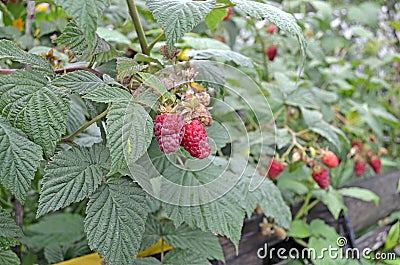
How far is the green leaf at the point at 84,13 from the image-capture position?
50 cm

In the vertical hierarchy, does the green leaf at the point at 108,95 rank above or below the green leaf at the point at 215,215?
above

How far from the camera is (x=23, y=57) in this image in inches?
24.9

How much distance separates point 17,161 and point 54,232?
1.92 feet

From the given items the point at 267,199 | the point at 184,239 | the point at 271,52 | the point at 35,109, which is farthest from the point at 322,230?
the point at 35,109

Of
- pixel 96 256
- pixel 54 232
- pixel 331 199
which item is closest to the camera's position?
pixel 96 256

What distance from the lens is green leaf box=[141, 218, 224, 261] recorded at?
864mm

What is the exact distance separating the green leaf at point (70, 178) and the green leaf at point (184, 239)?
25 cm

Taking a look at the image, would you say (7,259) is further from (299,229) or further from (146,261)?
(299,229)

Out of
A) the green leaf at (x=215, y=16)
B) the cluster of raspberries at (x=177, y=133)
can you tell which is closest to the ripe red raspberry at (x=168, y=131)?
the cluster of raspberries at (x=177, y=133)

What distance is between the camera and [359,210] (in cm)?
143

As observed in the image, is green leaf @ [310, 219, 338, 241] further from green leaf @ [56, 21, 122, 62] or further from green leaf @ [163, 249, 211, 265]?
green leaf @ [56, 21, 122, 62]

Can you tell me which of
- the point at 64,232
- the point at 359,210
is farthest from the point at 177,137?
the point at 359,210

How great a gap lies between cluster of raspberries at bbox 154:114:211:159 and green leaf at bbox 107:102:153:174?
0.06ft

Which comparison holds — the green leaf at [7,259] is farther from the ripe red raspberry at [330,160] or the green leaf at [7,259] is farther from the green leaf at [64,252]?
the ripe red raspberry at [330,160]
